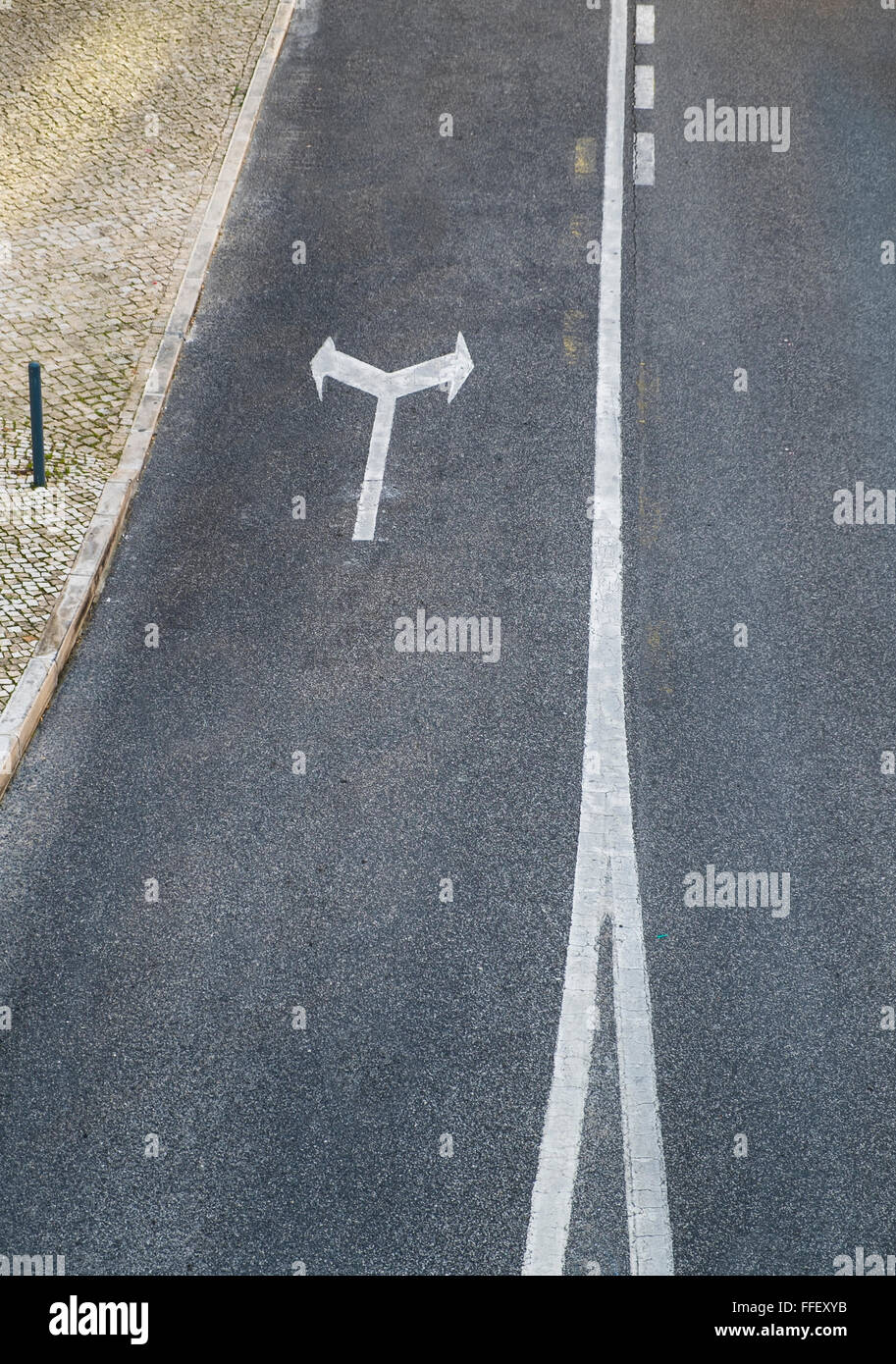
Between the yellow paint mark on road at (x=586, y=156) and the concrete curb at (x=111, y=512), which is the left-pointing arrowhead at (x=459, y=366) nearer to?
the concrete curb at (x=111, y=512)

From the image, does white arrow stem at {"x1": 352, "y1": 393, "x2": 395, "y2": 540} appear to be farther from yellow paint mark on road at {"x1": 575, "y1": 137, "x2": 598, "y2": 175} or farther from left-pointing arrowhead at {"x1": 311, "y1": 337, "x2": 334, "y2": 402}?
yellow paint mark on road at {"x1": 575, "y1": 137, "x2": 598, "y2": 175}

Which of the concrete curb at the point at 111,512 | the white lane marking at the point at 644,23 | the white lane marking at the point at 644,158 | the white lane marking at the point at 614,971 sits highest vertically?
the white lane marking at the point at 644,23

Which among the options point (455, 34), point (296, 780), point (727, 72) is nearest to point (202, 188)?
point (455, 34)

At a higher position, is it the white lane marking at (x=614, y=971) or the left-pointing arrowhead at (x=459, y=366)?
the left-pointing arrowhead at (x=459, y=366)

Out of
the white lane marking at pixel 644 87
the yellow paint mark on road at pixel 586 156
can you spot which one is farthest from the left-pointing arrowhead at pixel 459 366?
the white lane marking at pixel 644 87

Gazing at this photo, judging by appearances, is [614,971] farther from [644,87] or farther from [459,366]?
[644,87]

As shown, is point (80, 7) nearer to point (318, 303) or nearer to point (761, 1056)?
point (318, 303)
